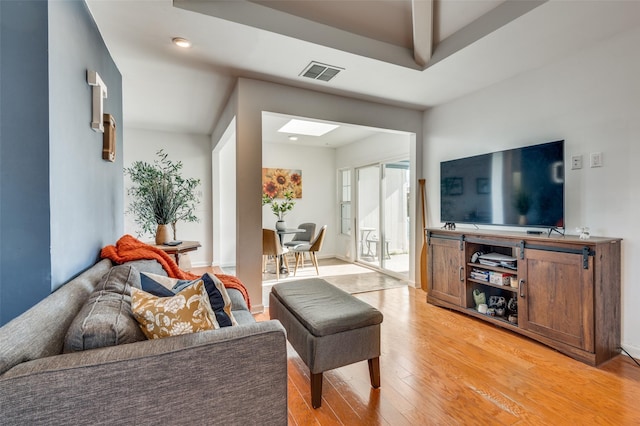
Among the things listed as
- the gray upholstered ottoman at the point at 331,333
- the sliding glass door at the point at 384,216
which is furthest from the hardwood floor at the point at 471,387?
the sliding glass door at the point at 384,216

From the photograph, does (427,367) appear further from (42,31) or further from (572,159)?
(42,31)

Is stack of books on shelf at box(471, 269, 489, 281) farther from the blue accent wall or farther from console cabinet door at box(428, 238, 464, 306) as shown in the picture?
the blue accent wall

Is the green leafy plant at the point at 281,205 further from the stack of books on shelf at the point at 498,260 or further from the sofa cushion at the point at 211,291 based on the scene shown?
the sofa cushion at the point at 211,291

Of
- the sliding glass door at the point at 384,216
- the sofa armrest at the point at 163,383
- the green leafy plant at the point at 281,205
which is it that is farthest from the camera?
the green leafy plant at the point at 281,205

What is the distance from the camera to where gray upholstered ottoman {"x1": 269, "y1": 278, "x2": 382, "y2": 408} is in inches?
67.2

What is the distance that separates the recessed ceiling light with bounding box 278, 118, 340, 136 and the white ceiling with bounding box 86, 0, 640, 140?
4.08ft

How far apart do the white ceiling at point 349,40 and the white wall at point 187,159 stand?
2.14m

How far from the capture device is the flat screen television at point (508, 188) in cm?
261

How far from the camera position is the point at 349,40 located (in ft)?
8.55

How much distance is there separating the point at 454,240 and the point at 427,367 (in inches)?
60.7

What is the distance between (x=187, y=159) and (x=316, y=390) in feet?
16.9

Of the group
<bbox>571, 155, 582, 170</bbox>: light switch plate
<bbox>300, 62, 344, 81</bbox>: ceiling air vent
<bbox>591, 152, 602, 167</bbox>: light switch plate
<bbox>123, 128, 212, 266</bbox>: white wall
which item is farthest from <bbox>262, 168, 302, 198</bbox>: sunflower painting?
<bbox>591, 152, 602, 167</bbox>: light switch plate

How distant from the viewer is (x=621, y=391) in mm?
1867

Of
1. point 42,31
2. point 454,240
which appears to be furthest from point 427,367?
point 42,31
